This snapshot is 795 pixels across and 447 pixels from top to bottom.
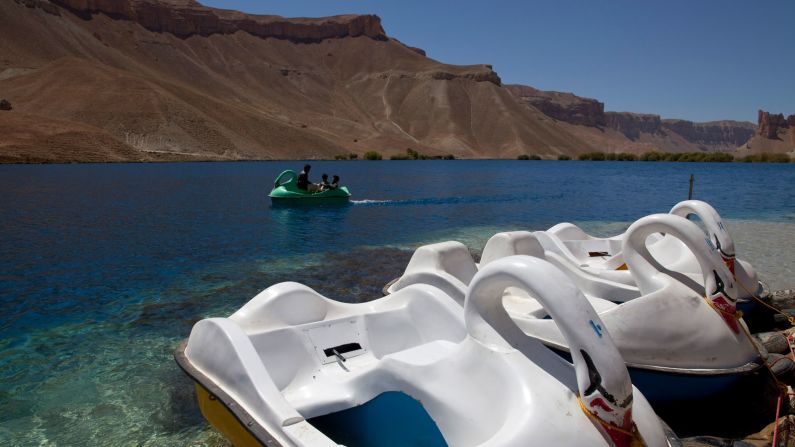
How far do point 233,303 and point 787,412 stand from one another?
887 cm

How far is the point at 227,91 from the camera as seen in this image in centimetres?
12731

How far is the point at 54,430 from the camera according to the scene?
6156mm

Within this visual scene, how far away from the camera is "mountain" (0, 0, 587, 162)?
7931 centimetres

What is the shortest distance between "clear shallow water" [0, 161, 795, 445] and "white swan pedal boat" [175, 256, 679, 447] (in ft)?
4.68

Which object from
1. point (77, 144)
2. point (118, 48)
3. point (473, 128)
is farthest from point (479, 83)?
point (77, 144)

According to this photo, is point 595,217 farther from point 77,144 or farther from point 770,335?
point 77,144

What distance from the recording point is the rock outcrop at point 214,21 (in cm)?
13888

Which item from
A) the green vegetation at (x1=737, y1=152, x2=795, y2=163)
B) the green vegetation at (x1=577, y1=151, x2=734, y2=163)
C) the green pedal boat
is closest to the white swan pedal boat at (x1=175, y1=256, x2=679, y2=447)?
the green pedal boat

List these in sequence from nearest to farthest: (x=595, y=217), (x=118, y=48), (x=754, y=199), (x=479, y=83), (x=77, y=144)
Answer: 1. (x=595, y=217)
2. (x=754, y=199)
3. (x=77, y=144)
4. (x=118, y=48)
5. (x=479, y=83)

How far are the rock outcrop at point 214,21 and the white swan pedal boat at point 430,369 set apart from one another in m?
152

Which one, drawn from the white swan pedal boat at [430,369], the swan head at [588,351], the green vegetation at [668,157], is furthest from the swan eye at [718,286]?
the green vegetation at [668,157]

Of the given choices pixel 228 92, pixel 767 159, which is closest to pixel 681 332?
pixel 228 92

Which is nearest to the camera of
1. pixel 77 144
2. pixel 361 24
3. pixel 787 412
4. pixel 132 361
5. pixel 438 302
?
A: pixel 438 302

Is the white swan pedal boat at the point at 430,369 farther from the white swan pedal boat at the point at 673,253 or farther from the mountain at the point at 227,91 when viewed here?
the mountain at the point at 227,91
